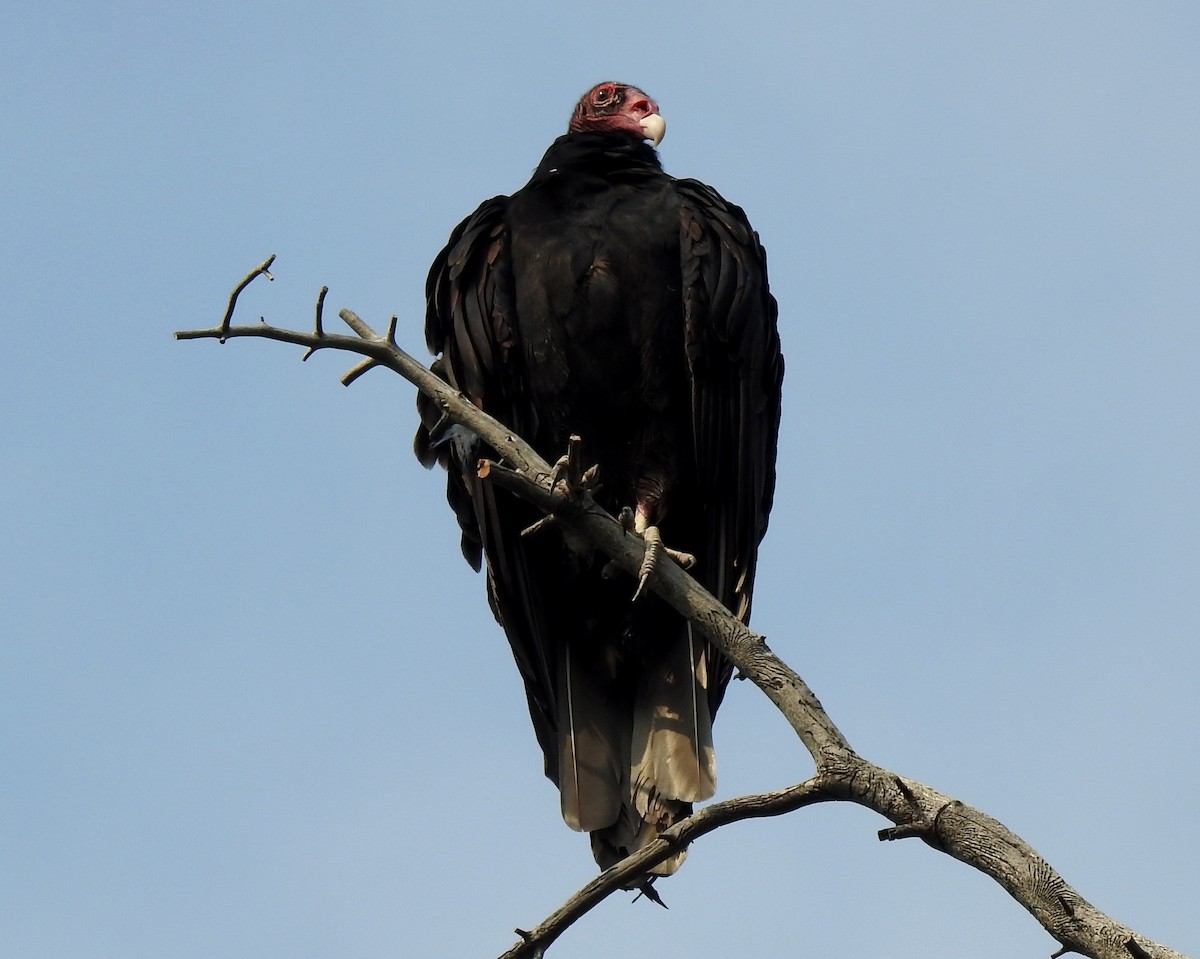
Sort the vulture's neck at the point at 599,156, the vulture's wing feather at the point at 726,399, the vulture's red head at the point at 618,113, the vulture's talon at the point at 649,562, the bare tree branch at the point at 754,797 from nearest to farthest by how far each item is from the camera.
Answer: the bare tree branch at the point at 754,797, the vulture's talon at the point at 649,562, the vulture's wing feather at the point at 726,399, the vulture's neck at the point at 599,156, the vulture's red head at the point at 618,113

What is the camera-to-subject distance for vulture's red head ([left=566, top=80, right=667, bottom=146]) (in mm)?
5941

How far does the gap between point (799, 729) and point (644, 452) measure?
1555mm

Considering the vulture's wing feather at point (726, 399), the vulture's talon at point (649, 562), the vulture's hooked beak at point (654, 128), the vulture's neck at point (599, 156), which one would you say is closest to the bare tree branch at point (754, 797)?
the vulture's talon at point (649, 562)

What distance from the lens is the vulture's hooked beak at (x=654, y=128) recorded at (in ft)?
19.4

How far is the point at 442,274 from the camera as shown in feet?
17.5

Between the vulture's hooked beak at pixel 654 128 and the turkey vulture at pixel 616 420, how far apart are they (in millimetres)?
629

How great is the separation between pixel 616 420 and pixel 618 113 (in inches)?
56.9

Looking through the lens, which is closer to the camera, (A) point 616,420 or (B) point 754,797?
(B) point 754,797

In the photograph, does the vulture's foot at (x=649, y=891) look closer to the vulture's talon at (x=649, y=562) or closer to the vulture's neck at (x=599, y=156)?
the vulture's talon at (x=649, y=562)

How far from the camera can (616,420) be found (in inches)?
204

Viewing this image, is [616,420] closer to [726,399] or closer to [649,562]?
[726,399]

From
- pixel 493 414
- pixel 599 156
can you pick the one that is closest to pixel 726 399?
pixel 493 414

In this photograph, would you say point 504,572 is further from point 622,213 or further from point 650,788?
point 622,213

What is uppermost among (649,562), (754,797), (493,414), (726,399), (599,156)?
(599,156)
